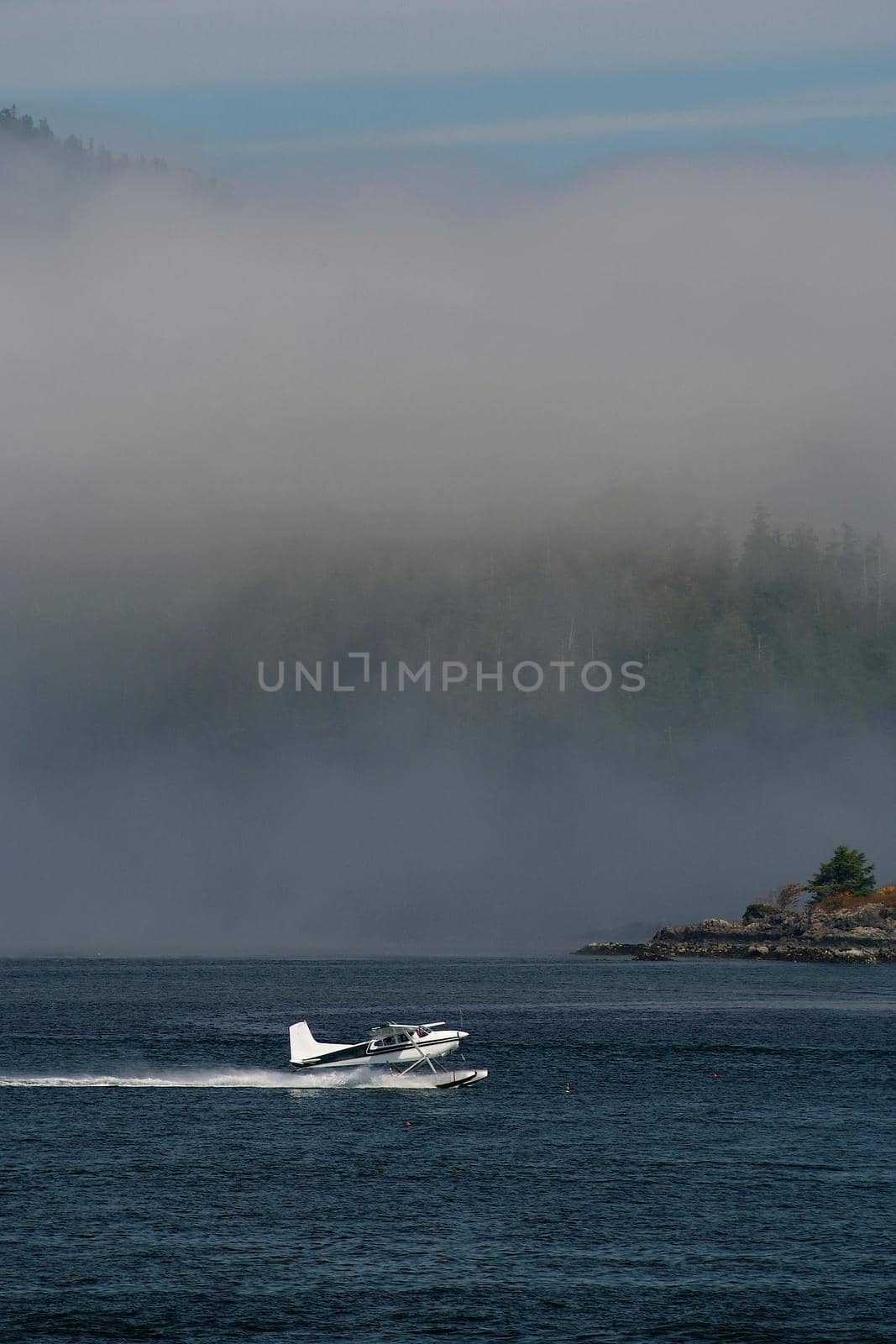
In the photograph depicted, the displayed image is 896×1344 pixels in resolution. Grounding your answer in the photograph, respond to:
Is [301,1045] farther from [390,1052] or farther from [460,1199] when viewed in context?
[460,1199]

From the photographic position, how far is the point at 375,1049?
109812 millimetres

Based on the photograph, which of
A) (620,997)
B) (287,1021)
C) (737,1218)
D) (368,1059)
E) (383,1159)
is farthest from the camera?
(620,997)

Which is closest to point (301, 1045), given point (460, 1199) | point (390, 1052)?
point (390, 1052)

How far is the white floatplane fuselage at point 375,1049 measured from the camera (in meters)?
108

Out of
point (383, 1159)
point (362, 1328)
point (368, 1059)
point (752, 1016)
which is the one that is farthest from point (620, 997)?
point (362, 1328)

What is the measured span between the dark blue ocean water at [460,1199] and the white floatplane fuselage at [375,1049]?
221 centimetres

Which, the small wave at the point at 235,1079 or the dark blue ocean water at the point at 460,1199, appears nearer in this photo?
the dark blue ocean water at the point at 460,1199

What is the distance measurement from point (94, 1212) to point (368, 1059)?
40.8 m

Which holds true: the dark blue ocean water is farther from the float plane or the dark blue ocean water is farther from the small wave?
the float plane

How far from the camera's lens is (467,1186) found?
75750 mm

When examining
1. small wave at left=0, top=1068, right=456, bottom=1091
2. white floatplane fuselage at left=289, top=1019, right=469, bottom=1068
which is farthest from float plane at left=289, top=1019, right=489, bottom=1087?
small wave at left=0, top=1068, right=456, bottom=1091

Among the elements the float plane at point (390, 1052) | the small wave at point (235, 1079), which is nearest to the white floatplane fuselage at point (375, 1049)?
the float plane at point (390, 1052)

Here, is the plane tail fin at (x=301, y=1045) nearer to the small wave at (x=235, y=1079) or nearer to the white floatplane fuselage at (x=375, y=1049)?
the white floatplane fuselage at (x=375, y=1049)

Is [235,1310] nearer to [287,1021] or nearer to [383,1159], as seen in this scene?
[383,1159]
